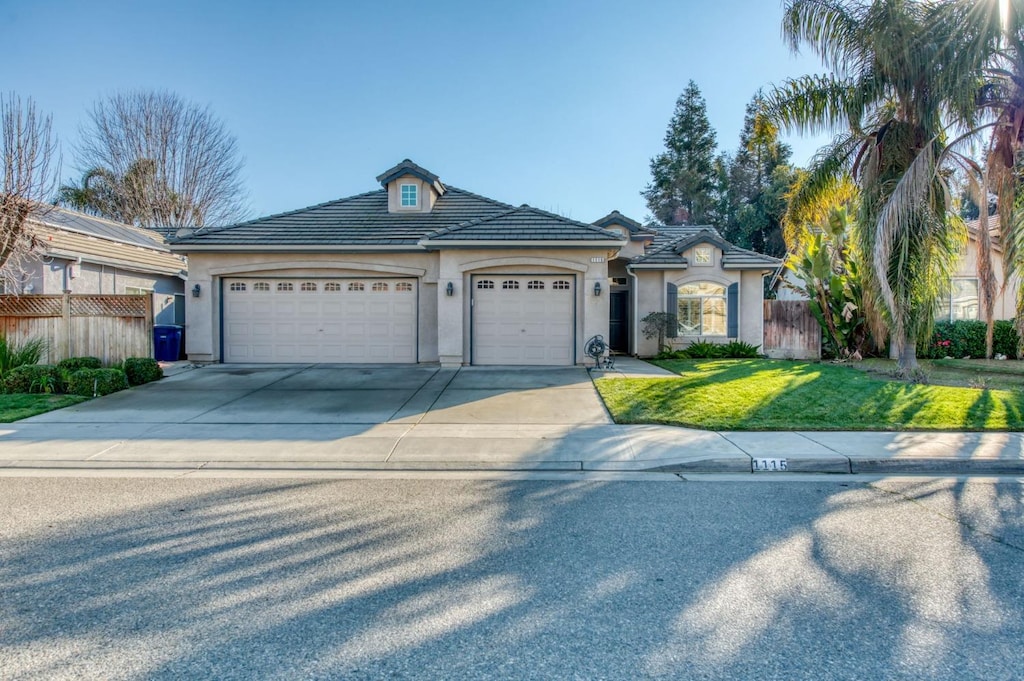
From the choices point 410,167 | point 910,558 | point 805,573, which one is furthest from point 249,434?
point 410,167

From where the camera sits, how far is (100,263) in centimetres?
1698

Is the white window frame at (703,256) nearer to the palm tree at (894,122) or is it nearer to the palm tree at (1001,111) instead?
the palm tree at (894,122)

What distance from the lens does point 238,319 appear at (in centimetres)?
1544

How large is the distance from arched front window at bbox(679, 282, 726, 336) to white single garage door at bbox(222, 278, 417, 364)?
28.1ft

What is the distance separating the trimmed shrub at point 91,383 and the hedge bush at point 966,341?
2180 cm

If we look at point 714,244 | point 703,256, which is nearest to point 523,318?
point 703,256

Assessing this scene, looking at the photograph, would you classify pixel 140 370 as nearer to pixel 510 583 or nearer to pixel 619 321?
pixel 510 583

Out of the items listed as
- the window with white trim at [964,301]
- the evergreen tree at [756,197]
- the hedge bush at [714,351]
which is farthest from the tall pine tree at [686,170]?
the hedge bush at [714,351]

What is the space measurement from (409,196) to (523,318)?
5.33m

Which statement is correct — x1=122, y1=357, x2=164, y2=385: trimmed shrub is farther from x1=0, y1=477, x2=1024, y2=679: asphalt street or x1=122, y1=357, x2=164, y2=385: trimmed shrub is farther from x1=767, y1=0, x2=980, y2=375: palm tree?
x1=767, y1=0, x2=980, y2=375: palm tree

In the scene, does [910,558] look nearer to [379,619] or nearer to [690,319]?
[379,619]

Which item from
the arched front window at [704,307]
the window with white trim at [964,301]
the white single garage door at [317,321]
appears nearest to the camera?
the white single garage door at [317,321]

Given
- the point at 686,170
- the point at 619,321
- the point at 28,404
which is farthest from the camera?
the point at 686,170

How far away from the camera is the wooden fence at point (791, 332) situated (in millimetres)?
17969
